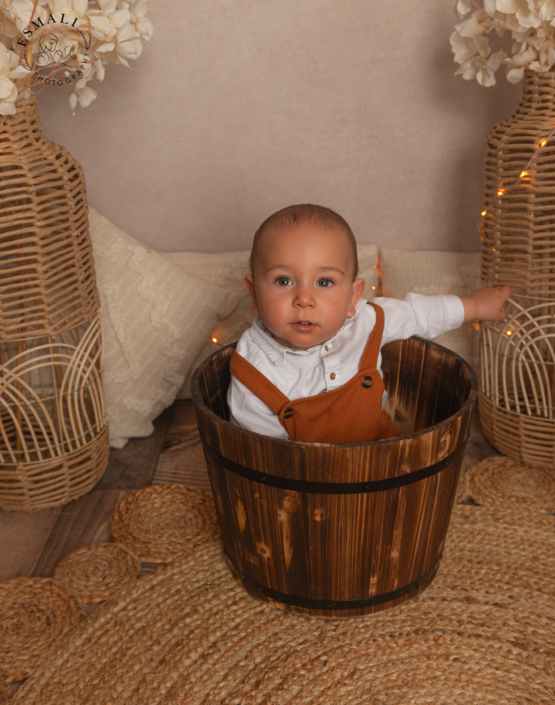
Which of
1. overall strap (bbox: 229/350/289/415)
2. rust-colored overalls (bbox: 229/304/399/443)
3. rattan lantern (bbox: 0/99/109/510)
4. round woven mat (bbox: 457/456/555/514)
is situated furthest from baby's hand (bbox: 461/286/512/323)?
rattan lantern (bbox: 0/99/109/510)

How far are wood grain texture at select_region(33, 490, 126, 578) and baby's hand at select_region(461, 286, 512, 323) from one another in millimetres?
996

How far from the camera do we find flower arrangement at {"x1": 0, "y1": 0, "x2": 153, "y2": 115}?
3.81ft

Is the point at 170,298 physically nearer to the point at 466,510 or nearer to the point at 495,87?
the point at 466,510

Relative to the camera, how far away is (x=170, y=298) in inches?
69.2

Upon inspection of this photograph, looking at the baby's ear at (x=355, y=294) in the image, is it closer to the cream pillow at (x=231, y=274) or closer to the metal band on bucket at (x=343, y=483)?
the metal band on bucket at (x=343, y=483)

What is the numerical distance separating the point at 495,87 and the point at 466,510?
117 centimetres

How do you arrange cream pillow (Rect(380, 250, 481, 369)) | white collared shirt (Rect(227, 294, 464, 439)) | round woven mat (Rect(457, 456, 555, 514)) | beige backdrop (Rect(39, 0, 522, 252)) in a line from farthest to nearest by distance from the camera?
cream pillow (Rect(380, 250, 481, 369)) → beige backdrop (Rect(39, 0, 522, 252)) → round woven mat (Rect(457, 456, 555, 514)) → white collared shirt (Rect(227, 294, 464, 439))

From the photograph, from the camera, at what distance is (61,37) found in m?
1.25

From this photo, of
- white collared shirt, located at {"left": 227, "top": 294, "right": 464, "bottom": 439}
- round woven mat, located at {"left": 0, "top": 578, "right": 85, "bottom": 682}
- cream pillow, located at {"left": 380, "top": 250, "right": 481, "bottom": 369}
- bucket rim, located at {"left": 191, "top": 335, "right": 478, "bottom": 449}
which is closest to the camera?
bucket rim, located at {"left": 191, "top": 335, "right": 478, "bottom": 449}

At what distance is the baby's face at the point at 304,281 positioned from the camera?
45.2 inches

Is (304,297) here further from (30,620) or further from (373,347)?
(30,620)

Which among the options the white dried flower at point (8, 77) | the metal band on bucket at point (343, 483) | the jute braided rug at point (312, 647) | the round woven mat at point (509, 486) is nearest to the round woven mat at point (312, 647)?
the jute braided rug at point (312, 647)

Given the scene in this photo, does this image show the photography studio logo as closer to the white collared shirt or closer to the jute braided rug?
the white collared shirt

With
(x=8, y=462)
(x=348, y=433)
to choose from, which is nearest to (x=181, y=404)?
(x=8, y=462)
